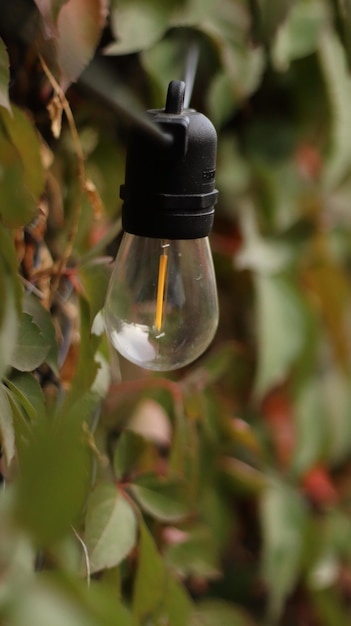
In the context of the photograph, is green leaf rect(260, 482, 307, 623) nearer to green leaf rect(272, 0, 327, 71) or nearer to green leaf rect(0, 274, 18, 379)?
green leaf rect(272, 0, 327, 71)

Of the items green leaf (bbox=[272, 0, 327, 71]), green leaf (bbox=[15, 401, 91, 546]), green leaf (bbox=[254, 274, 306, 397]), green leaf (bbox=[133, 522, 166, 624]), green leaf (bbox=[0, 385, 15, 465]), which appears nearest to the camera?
green leaf (bbox=[15, 401, 91, 546])

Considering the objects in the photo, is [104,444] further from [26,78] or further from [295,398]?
[295,398]

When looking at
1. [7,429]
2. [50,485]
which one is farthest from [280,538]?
Result: [50,485]

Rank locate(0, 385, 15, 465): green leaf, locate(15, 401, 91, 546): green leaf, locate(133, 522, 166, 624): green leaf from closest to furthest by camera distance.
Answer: locate(15, 401, 91, 546): green leaf, locate(0, 385, 15, 465): green leaf, locate(133, 522, 166, 624): green leaf

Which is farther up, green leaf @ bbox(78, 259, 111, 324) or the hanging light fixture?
the hanging light fixture

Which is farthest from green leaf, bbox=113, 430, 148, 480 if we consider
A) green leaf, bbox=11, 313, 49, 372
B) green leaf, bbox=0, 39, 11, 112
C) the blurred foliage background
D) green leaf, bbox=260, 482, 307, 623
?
green leaf, bbox=260, 482, 307, 623

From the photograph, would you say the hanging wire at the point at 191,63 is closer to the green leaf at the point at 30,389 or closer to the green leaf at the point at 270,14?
the green leaf at the point at 270,14

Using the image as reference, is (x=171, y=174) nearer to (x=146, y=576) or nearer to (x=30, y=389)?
(x=30, y=389)
